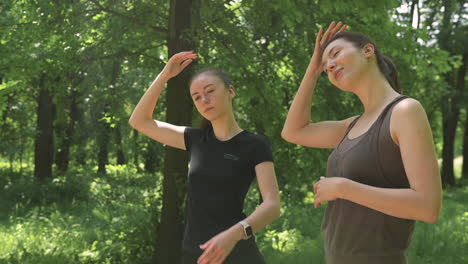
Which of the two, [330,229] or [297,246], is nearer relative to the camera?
[330,229]

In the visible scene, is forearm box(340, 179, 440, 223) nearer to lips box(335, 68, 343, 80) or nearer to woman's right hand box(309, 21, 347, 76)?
lips box(335, 68, 343, 80)

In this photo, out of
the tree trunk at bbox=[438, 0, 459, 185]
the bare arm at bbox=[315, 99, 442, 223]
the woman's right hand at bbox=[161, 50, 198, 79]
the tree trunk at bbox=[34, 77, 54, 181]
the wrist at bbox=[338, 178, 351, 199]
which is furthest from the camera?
the tree trunk at bbox=[438, 0, 459, 185]

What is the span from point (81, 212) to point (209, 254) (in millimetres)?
11961

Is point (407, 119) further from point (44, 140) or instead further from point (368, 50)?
point (44, 140)

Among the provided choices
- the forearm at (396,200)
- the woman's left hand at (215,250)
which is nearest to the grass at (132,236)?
the woman's left hand at (215,250)

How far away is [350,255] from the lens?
2.03m

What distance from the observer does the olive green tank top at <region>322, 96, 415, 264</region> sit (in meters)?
1.90

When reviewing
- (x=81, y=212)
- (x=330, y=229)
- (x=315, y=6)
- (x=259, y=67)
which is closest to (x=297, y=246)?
(x=259, y=67)

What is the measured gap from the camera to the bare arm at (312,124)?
7.99 feet

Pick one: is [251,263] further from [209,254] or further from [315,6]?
[315,6]

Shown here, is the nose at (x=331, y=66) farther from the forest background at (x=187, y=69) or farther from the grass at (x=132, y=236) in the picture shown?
the grass at (x=132, y=236)

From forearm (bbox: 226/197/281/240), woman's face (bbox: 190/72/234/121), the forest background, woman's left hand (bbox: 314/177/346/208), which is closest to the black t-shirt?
woman's face (bbox: 190/72/234/121)

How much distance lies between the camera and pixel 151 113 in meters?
3.09

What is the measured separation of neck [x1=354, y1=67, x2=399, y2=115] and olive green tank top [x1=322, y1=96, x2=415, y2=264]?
110 mm
